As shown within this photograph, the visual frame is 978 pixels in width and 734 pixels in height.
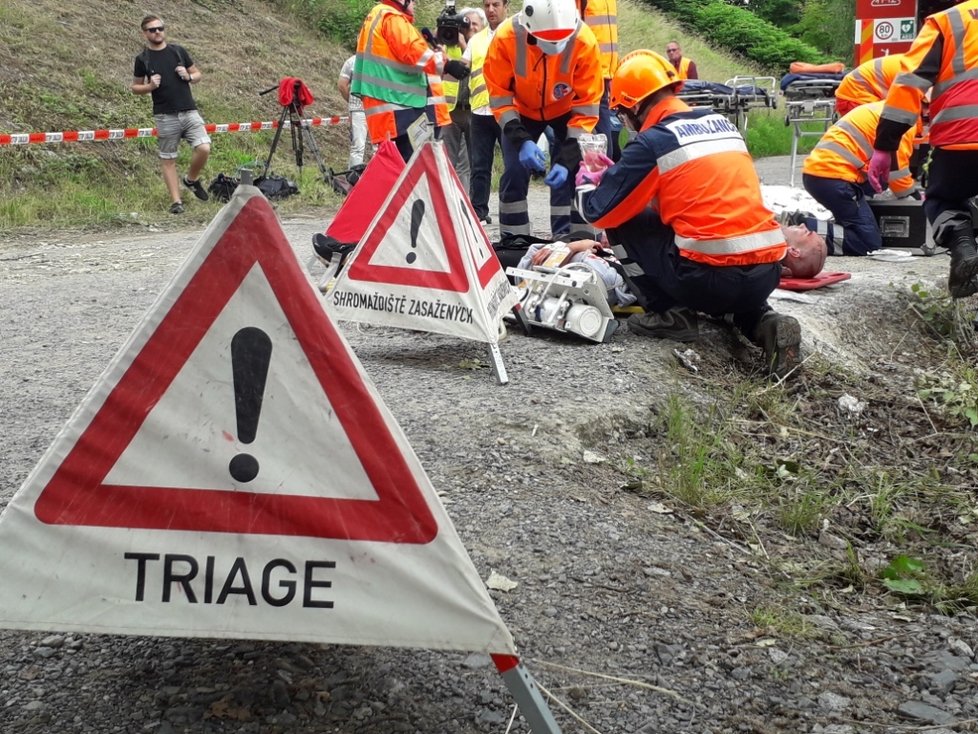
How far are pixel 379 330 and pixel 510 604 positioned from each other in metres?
3.34

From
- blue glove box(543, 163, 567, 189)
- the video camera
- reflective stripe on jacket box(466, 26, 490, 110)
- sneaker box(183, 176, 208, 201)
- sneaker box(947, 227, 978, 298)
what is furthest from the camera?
sneaker box(183, 176, 208, 201)

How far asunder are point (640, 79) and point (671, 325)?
1284 millimetres

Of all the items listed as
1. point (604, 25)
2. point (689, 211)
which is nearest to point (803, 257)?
point (689, 211)

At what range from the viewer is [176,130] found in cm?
1173

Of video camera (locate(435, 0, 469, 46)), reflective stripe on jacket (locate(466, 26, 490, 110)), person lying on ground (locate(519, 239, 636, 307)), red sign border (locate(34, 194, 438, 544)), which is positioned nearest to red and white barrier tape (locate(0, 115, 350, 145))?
video camera (locate(435, 0, 469, 46))

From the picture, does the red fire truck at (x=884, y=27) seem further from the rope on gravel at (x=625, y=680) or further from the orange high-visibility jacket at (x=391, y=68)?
the rope on gravel at (x=625, y=680)

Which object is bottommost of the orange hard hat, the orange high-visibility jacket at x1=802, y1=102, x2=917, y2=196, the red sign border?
the orange high-visibility jacket at x1=802, y1=102, x2=917, y2=196

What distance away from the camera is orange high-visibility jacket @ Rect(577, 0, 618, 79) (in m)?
10.3

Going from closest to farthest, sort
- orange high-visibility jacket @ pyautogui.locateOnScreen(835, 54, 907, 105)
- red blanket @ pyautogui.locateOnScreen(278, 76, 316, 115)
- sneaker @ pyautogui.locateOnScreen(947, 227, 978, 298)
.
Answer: sneaker @ pyautogui.locateOnScreen(947, 227, 978, 298) < orange high-visibility jacket @ pyautogui.locateOnScreen(835, 54, 907, 105) < red blanket @ pyautogui.locateOnScreen(278, 76, 316, 115)

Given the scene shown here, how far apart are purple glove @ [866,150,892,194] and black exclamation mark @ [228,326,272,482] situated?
Result: 22.3 ft

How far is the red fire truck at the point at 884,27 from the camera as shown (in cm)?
1391

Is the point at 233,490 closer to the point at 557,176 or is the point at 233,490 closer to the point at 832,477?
the point at 832,477

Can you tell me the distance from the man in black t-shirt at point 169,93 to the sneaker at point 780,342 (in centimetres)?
755

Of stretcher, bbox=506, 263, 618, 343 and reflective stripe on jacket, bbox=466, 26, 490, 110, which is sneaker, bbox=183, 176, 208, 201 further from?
stretcher, bbox=506, 263, 618, 343
